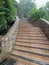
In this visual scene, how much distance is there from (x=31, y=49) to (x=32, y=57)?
30.4 inches

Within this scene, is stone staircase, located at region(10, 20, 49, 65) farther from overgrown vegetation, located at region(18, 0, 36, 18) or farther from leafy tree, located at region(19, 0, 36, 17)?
leafy tree, located at region(19, 0, 36, 17)

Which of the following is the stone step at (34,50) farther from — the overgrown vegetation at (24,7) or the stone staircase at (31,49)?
the overgrown vegetation at (24,7)

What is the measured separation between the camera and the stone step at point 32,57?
4.83m

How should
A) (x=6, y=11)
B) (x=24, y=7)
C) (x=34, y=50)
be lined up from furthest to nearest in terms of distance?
(x=24, y=7), (x=6, y=11), (x=34, y=50)

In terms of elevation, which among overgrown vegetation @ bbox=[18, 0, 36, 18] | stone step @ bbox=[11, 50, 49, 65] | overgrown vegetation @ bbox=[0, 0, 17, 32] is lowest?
stone step @ bbox=[11, 50, 49, 65]

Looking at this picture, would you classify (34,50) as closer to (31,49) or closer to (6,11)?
(31,49)

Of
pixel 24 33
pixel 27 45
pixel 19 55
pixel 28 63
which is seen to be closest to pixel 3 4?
pixel 24 33

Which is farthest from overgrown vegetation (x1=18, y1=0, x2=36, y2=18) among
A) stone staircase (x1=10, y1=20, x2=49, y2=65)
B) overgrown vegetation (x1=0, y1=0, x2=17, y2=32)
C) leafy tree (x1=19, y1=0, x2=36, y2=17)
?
overgrown vegetation (x1=0, y1=0, x2=17, y2=32)

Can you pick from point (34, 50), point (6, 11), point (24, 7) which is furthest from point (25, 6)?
point (34, 50)


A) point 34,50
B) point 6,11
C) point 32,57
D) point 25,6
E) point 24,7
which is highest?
point 25,6

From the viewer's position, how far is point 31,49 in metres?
6.00

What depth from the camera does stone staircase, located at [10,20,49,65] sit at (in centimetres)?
509

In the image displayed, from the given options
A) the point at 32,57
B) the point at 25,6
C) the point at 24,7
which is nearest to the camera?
the point at 32,57

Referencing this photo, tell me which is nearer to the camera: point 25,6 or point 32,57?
point 32,57
